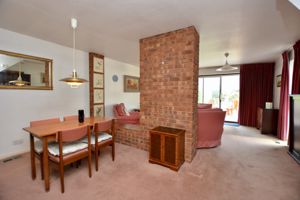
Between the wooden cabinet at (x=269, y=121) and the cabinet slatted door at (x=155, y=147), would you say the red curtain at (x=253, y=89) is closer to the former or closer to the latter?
the wooden cabinet at (x=269, y=121)

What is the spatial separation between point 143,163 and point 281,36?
375 cm

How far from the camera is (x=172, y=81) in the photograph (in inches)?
105

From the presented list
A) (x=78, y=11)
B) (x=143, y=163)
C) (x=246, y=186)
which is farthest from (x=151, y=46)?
(x=246, y=186)

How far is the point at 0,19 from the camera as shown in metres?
2.28

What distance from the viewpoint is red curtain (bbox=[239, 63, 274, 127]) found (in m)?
5.05

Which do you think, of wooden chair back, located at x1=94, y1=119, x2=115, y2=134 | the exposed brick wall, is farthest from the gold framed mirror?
the exposed brick wall

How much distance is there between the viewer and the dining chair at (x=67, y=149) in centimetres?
173

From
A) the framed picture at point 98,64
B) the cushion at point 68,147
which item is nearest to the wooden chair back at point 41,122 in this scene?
the cushion at point 68,147

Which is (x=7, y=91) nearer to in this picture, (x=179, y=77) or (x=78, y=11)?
(x=78, y=11)

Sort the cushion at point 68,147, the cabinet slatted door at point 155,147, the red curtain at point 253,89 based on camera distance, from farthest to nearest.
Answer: the red curtain at point 253,89
the cabinet slatted door at point 155,147
the cushion at point 68,147

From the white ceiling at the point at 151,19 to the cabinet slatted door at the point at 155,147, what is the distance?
6.49 feet

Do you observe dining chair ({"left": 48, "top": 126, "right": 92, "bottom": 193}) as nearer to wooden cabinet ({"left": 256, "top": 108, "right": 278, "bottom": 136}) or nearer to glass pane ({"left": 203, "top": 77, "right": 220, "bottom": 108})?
wooden cabinet ({"left": 256, "top": 108, "right": 278, "bottom": 136})

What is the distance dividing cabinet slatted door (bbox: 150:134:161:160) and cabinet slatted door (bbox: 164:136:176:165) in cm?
13

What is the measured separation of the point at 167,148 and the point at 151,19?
2.14 metres
